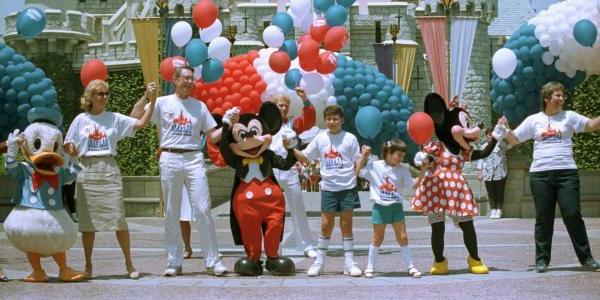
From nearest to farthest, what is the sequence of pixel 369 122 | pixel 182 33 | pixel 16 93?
pixel 369 122, pixel 182 33, pixel 16 93

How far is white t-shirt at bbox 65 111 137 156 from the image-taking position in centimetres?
761

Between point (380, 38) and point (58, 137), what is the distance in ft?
93.3

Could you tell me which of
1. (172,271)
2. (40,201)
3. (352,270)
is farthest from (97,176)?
(352,270)

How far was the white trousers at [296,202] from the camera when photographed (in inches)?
364

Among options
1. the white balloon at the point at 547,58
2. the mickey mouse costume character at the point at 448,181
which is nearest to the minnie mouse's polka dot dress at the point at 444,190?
the mickey mouse costume character at the point at 448,181

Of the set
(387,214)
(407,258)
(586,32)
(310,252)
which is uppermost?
(586,32)

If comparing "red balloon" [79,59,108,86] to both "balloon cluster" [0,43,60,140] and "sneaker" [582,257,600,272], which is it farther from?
"balloon cluster" [0,43,60,140]

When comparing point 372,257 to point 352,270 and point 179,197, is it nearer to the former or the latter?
point 352,270

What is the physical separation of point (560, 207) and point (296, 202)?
2.36 metres

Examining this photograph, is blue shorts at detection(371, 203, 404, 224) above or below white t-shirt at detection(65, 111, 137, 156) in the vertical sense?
below

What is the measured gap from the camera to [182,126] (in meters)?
7.81

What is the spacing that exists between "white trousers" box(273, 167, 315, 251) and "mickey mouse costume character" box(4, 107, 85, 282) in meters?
2.21

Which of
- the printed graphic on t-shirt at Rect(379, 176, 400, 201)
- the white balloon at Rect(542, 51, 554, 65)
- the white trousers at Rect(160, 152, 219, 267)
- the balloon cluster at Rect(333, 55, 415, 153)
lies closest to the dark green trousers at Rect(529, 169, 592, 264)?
the printed graphic on t-shirt at Rect(379, 176, 400, 201)

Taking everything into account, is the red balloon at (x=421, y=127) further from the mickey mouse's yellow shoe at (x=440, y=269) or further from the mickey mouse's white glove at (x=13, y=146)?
the mickey mouse's white glove at (x=13, y=146)
